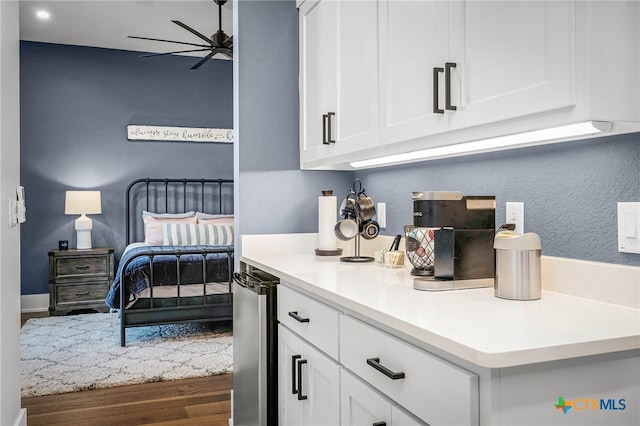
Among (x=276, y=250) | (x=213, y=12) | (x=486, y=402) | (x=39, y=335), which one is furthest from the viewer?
(x=213, y=12)

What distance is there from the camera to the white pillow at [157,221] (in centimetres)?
564

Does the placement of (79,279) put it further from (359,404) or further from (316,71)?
(359,404)

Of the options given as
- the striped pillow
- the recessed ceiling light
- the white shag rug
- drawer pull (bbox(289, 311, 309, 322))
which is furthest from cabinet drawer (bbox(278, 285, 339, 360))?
the recessed ceiling light

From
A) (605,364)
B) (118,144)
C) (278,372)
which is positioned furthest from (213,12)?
(605,364)

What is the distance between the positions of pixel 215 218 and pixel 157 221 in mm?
625

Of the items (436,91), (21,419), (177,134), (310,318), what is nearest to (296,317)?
(310,318)

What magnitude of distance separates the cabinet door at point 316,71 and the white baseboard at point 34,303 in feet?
14.4

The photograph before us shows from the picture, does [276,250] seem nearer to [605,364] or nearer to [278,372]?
[278,372]

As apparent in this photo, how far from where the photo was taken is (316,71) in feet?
8.21

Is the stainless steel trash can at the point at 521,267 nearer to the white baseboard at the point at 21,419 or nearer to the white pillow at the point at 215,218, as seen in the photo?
the white baseboard at the point at 21,419

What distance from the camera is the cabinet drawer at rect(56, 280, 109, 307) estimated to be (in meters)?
5.37

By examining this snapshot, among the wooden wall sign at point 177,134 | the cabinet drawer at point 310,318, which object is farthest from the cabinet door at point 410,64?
the wooden wall sign at point 177,134

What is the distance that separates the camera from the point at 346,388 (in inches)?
56.9

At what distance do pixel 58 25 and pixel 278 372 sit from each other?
4706mm
